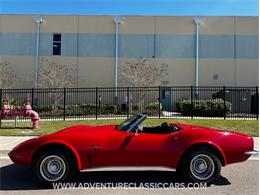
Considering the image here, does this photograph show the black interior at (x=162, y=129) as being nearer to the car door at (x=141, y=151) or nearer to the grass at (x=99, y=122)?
the car door at (x=141, y=151)

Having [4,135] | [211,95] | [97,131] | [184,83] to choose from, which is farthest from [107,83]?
[97,131]

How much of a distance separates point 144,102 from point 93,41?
7190 millimetres

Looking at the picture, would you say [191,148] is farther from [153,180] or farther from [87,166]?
[87,166]

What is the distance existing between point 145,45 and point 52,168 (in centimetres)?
2312

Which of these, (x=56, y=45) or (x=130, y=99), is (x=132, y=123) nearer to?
(x=130, y=99)

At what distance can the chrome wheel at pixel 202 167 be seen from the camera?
225 inches

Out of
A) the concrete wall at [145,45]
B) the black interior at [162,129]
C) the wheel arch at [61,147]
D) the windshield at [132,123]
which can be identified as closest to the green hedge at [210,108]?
the concrete wall at [145,45]

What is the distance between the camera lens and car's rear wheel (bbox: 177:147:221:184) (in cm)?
572

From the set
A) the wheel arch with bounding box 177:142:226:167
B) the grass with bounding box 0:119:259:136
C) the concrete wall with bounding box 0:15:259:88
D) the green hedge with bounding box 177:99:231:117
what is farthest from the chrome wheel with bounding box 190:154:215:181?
the concrete wall with bounding box 0:15:259:88

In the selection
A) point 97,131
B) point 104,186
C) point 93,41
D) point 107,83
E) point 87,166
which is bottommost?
point 104,186

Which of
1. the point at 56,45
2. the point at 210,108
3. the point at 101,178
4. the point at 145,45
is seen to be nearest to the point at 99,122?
the point at 210,108

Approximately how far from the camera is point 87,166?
5668 millimetres

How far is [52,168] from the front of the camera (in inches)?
220

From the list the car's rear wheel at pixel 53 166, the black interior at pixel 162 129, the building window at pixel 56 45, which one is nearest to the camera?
the car's rear wheel at pixel 53 166
